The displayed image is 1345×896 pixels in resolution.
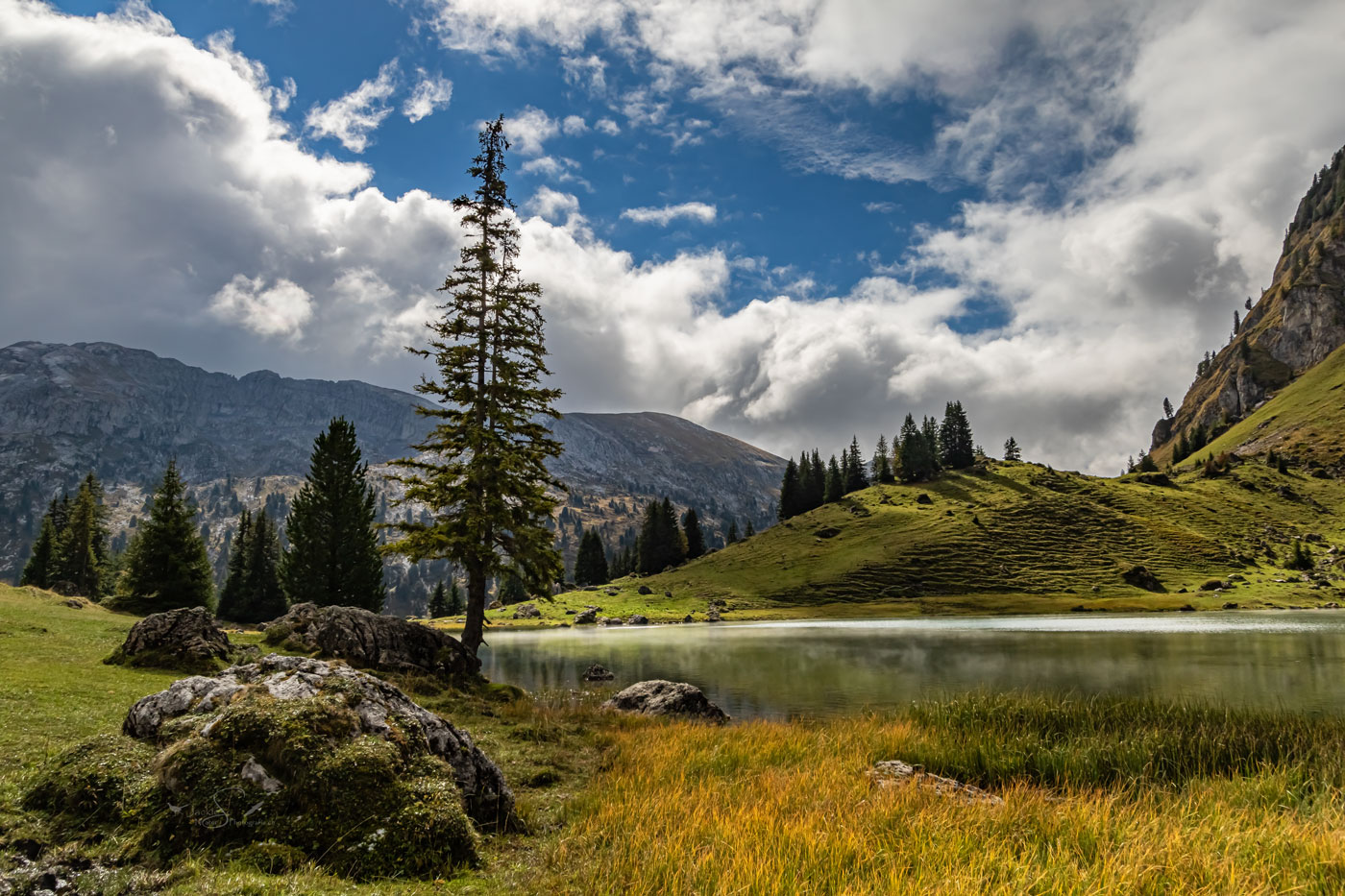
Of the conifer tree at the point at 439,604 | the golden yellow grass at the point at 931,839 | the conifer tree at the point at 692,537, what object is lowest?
the conifer tree at the point at 439,604

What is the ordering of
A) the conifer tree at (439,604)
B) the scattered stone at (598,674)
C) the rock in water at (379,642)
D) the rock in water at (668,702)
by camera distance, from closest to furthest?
1. the rock in water at (668,702)
2. the rock in water at (379,642)
3. the scattered stone at (598,674)
4. the conifer tree at (439,604)

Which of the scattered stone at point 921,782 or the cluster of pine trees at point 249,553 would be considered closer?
the scattered stone at point 921,782

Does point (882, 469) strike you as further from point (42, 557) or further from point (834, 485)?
point (42, 557)

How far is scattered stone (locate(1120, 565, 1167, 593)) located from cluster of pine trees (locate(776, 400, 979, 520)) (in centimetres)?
6612

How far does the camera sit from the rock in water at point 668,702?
22969mm

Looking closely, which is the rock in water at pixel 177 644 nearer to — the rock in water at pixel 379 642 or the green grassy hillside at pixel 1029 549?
the rock in water at pixel 379 642

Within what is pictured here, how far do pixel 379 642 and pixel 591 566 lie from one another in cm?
13563

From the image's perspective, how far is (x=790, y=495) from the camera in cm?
17862

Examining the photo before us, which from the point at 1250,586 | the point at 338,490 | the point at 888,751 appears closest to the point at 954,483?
the point at 1250,586

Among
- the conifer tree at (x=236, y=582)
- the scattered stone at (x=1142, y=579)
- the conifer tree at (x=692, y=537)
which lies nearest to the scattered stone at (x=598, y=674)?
the conifer tree at (x=236, y=582)

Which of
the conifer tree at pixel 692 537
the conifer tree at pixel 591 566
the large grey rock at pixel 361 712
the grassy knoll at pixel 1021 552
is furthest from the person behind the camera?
the conifer tree at pixel 692 537

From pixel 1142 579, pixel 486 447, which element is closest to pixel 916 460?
pixel 1142 579

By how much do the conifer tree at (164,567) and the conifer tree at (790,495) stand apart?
144348 mm

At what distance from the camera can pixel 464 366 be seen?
33.8 metres
